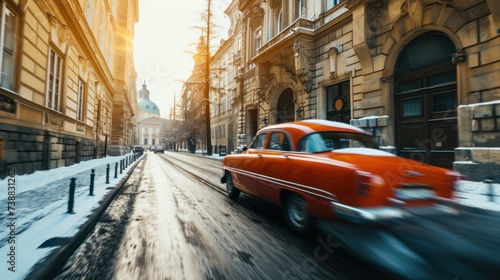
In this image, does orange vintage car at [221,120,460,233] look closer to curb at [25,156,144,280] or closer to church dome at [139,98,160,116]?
curb at [25,156,144,280]

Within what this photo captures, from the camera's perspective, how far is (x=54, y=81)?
990 centimetres

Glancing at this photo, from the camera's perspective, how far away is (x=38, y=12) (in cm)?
797

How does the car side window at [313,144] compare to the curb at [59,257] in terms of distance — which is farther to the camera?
the car side window at [313,144]

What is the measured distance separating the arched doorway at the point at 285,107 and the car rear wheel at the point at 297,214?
47.1ft

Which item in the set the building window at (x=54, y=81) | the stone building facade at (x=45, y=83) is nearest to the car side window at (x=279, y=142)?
the stone building facade at (x=45, y=83)

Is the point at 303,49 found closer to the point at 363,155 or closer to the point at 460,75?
the point at 460,75

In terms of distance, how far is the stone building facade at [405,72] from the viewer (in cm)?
717

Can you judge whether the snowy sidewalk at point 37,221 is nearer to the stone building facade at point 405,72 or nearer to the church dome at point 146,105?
Result: the stone building facade at point 405,72

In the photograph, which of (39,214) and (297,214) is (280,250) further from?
(39,214)

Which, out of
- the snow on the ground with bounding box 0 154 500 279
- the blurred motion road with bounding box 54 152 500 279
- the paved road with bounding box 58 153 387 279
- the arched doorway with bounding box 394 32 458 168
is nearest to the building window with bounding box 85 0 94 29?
the snow on the ground with bounding box 0 154 500 279

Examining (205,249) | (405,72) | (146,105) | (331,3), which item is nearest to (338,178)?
(205,249)

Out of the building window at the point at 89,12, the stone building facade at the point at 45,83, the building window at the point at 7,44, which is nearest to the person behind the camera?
the building window at the point at 7,44

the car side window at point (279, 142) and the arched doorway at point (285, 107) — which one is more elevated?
the arched doorway at point (285, 107)

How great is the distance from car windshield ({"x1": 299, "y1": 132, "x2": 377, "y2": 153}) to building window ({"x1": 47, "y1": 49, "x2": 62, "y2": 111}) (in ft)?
Result: 34.3
